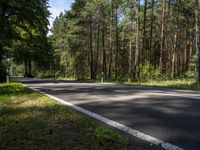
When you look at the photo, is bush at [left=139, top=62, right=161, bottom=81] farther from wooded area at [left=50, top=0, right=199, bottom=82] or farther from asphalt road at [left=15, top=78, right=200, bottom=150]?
asphalt road at [left=15, top=78, right=200, bottom=150]

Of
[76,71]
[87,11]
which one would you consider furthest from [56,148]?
[76,71]

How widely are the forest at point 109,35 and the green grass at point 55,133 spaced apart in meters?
11.9

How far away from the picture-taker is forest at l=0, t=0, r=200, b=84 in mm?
25312

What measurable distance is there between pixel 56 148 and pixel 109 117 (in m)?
2.77

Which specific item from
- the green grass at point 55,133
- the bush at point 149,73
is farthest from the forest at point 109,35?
the green grass at point 55,133

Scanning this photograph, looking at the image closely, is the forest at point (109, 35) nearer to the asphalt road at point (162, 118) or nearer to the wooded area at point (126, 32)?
the wooded area at point (126, 32)

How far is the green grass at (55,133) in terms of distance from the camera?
18.8ft

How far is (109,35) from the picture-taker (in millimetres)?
54062

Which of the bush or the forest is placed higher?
the forest

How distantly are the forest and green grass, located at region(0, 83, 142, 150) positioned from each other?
11.9m

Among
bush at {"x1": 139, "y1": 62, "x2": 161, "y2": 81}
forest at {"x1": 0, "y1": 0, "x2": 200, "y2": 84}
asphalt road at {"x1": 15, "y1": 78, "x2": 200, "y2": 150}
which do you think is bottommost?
asphalt road at {"x1": 15, "y1": 78, "x2": 200, "y2": 150}

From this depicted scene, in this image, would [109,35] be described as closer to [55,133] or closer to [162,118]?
[162,118]


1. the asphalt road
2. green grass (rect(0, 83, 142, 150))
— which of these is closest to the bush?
the asphalt road

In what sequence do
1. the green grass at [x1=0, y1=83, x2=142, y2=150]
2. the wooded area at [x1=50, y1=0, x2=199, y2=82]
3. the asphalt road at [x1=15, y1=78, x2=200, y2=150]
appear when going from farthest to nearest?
the wooded area at [x1=50, y1=0, x2=199, y2=82], the asphalt road at [x1=15, y1=78, x2=200, y2=150], the green grass at [x1=0, y1=83, x2=142, y2=150]
